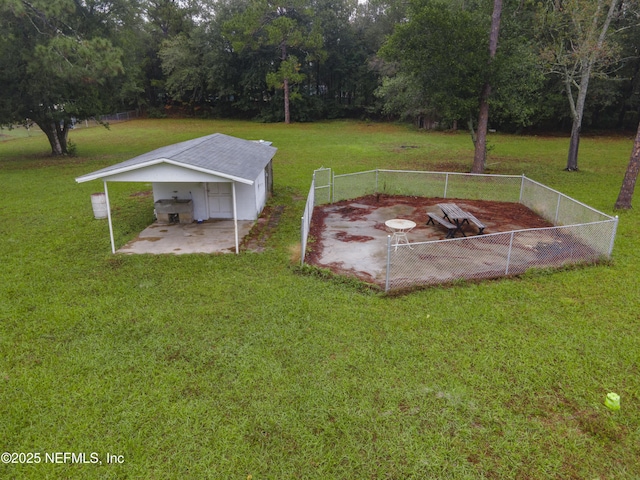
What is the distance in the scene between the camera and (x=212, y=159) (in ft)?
35.9

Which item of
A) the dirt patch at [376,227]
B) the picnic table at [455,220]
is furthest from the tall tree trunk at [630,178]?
the picnic table at [455,220]

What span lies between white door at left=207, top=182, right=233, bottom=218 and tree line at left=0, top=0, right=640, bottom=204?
920 centimetres

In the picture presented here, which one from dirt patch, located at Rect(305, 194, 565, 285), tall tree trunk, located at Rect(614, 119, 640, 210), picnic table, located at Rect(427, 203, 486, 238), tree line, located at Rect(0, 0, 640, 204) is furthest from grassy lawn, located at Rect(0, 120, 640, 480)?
tree line, located at Rect(0, 0, 640, 204)

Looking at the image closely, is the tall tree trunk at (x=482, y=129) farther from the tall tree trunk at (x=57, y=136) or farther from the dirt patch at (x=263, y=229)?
the tall tree trunk at (x=57, y=136)

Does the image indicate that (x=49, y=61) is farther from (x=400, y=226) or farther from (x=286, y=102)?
(x=286, y=102)

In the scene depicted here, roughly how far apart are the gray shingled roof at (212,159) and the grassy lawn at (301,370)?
200cm

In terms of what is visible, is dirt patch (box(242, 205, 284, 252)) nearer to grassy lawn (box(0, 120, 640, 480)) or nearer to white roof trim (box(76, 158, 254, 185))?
grassy lawn (box(0, 120, 640, 480))

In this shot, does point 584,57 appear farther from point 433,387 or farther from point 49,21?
point 49,21

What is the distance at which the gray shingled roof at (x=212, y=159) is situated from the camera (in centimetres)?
973

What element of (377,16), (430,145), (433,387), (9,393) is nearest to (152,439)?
(9,393)

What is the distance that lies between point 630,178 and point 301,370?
12462mm

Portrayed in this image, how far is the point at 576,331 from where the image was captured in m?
6.89

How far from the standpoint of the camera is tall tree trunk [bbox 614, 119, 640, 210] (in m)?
12.7

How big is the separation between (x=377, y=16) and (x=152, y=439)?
50585mm
